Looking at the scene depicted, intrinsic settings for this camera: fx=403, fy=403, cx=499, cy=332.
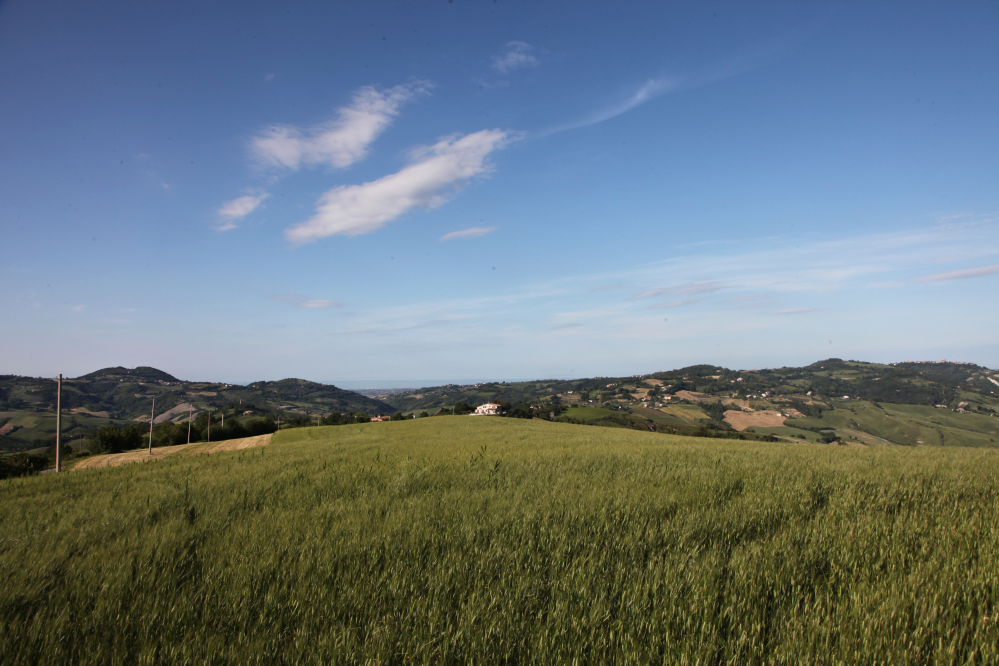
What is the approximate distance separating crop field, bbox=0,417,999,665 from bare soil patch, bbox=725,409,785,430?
109167mm

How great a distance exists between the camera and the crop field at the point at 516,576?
2.60 m

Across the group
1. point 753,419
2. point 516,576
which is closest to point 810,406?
point 753,419

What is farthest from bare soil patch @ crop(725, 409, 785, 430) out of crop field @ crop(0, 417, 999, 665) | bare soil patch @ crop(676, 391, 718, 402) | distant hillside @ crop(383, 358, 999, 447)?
crop field @ crop(0, 417, 999, 665)

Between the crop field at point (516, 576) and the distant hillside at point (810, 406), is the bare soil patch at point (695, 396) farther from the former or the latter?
the crop field at point (516, 576)

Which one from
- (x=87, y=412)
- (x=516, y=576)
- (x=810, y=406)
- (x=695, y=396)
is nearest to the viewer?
(x=516, y=576)

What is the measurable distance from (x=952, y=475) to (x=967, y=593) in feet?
19.7

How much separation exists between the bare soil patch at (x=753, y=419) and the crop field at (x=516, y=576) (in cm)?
10917

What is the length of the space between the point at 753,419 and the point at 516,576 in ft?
408

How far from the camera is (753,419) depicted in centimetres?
10638

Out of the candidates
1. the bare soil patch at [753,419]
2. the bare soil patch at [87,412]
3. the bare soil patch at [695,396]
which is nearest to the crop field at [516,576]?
the bare soil patch at [753,419]

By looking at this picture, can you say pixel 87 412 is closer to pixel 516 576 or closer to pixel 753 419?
pixel 516 576

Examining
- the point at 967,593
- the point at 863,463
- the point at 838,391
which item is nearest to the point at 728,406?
the point at 838,391

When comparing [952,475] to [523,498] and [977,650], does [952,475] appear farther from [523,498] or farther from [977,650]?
[523,498]

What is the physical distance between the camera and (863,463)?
9.02 metres
